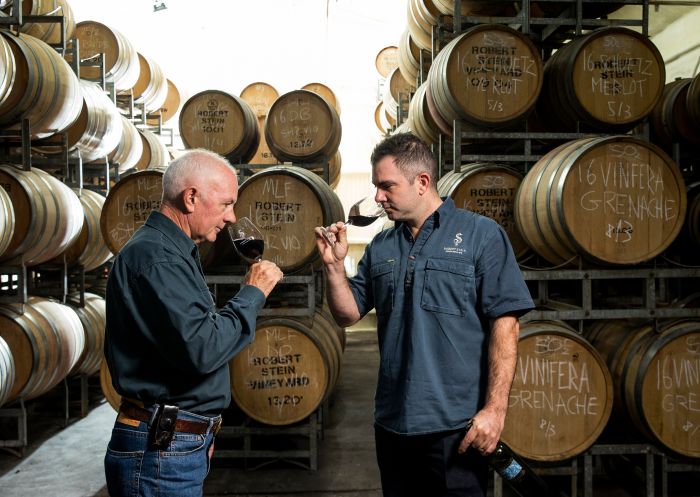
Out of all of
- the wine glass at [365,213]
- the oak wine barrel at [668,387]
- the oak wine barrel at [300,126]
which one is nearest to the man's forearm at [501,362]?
the wine glass at [365,213]

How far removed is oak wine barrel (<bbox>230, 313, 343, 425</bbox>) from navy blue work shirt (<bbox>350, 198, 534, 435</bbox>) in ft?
6.63

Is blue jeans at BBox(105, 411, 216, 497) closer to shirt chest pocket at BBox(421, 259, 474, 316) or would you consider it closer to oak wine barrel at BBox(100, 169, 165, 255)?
shirt chest pocket at BBox(421, 259, 474, 316)

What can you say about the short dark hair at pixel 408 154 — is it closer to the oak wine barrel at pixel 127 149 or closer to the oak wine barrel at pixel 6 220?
the oak wine barrel at pixel 6 220

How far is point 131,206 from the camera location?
416cm

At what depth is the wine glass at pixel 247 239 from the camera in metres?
2.36

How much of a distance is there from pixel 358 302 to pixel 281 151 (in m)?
4.27

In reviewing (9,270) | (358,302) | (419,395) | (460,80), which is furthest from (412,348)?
(9,270)

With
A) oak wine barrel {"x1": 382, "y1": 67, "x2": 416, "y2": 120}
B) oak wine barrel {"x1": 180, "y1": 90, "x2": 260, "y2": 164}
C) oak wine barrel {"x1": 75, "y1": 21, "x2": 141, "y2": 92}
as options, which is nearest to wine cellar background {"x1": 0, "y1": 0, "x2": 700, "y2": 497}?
oak wine barrel {"x1": 180, "y1": 90, "x2": 260, "y2": 164}

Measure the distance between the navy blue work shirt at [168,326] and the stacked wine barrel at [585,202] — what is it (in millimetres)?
2080

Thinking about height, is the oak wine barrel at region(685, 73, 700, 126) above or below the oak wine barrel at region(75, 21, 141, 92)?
below

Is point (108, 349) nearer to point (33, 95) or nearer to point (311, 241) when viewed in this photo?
point (311, 241)

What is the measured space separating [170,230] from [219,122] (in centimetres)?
474

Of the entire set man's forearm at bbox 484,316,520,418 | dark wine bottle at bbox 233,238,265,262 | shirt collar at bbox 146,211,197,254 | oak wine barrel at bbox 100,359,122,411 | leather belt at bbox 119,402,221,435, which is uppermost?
shirt collar at bbox 146,211,197,254

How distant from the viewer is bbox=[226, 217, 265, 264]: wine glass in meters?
2.36
